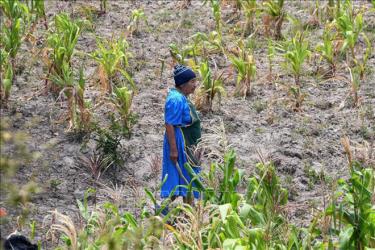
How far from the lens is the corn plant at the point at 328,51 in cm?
955

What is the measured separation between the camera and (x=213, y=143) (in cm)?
714

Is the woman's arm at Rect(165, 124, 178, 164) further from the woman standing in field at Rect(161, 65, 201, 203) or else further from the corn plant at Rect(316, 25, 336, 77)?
the corn plant at Rect(316, 25, 336, 77)

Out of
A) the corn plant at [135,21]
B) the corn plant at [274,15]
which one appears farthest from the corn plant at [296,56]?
the corn plant at [135,21]

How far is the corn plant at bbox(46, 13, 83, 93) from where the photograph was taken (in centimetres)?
916

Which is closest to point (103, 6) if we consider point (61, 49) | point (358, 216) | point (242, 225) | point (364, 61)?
point (61, 49)

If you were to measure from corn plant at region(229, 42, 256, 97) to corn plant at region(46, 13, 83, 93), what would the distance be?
1.53 metres

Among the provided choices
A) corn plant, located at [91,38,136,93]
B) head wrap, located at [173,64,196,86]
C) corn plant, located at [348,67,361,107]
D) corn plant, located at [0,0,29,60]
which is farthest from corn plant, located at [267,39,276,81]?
head wrap, located at [173,64,196,86]

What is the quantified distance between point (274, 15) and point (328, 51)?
1.10 m

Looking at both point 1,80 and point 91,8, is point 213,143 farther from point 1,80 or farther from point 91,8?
point 91,8

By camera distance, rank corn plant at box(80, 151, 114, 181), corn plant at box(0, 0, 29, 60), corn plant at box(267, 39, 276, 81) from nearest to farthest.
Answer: corn plant at box(80, 151, 114, 181) → corn plant at box(0, 0, 29, 60) → corn plant at box(267, 39, 276, 81)

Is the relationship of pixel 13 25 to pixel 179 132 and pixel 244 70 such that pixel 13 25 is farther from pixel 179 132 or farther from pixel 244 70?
pixel 179 132

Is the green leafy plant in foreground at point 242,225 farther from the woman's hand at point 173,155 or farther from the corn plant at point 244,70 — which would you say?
the corn plant at point 244,70

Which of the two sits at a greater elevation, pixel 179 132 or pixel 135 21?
pixel 135 21

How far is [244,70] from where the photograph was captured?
927 cm
